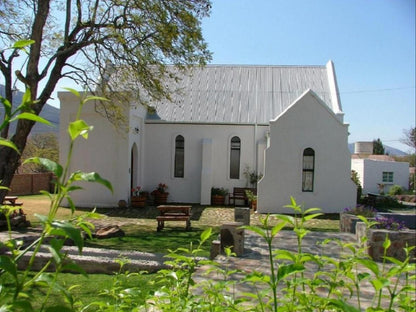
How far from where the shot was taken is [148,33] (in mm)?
13664

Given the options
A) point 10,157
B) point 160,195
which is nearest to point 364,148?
point 160,195

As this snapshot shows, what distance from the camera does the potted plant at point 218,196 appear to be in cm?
2145

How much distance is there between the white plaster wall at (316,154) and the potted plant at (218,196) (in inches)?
134

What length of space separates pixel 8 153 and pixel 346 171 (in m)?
14.4

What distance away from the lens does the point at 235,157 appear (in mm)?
22422

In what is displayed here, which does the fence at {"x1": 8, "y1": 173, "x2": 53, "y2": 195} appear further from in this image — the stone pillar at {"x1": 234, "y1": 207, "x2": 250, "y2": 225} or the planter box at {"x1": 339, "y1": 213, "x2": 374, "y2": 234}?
the planter box at {"x1": 339, "y1": 213, "x2": 374, "y2": 234}

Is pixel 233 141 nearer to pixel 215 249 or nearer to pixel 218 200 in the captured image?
pixel 218 200

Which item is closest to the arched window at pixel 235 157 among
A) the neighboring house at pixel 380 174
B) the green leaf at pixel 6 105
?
the neighboring house at pixel 380 174

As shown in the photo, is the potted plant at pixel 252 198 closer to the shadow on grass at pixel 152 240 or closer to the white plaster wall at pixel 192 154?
the white plaster wall at pixel 192 154

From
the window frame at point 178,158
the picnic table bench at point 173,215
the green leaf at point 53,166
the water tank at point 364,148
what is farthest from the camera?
the water tank at point 364,148

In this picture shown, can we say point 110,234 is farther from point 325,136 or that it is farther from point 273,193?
point 325,136

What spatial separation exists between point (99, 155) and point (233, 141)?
7.32 metres

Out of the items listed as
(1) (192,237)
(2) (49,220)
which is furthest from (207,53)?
(2) (49,220)

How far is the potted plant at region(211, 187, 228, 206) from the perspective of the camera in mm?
21453
